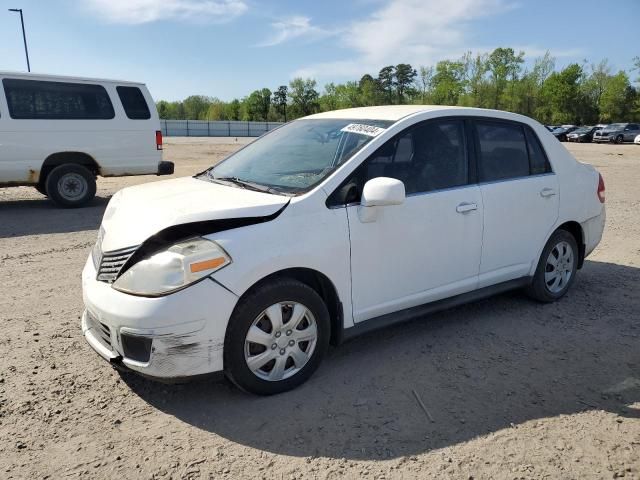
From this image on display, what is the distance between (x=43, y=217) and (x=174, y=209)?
6777 mm

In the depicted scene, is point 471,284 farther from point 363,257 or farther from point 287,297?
point 287,297

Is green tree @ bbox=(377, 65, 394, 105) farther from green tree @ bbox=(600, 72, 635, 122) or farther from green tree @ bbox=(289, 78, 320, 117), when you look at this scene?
green tree @ bbox=(600, 72, 635, 122)

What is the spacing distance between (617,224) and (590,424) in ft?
20.9

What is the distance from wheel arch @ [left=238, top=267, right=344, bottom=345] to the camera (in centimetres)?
316

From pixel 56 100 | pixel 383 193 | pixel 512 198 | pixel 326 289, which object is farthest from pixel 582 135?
pixel 326 289

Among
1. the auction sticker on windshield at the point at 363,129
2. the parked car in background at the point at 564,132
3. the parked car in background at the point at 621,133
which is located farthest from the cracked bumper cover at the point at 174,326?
the parked car in background at the point at 564,132

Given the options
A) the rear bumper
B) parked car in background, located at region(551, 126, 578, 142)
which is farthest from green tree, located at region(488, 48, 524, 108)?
the rear bumper

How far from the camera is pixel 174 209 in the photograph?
120 inches

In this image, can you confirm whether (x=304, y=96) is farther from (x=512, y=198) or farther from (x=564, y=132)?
(x=512, y=198)

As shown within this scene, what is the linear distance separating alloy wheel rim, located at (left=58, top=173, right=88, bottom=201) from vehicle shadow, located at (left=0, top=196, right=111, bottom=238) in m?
0.26

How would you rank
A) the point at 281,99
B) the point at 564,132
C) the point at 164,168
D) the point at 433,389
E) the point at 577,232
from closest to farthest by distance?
the point at 433,389, the point at 577,232, the point at 164,168, the point at 564,132, the point at 281,99

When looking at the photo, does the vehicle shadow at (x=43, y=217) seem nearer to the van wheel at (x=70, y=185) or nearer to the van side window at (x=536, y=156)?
the van wheel at (x=70, y=185)

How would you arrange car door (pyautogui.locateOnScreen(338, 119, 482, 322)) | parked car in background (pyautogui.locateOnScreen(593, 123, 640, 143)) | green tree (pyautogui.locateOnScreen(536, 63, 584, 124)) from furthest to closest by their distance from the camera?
1. green tree (pyautogui.locateOnScreen(536, 63, 584, 124))
2. parked car in background (pyautogui.locateOnScreen(593, 123, 640, 143))
3. car door (pyautogui.locateOnScreen(338, 119, 482, 322))

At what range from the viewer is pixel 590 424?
2.93 m
